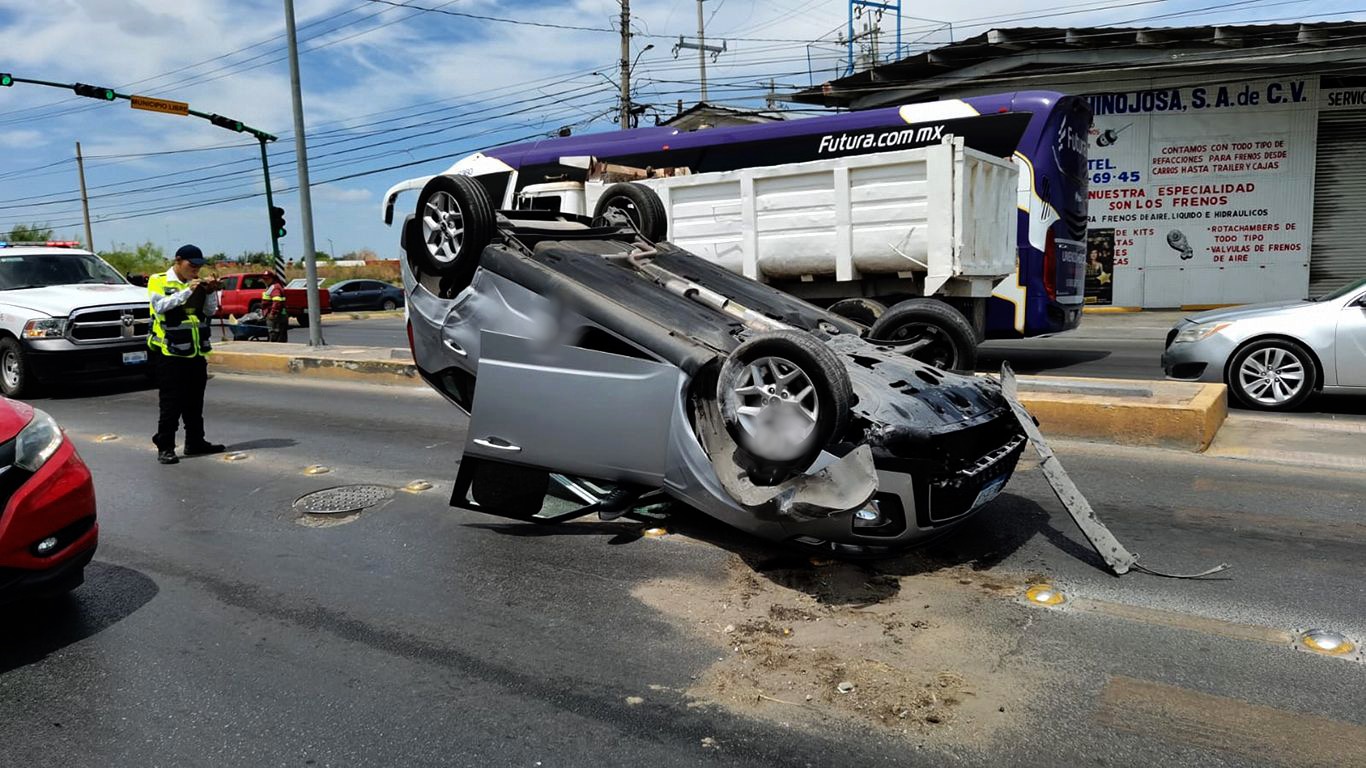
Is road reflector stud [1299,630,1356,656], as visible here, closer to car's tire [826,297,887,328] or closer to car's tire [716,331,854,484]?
car's tire [716,331,854,484]

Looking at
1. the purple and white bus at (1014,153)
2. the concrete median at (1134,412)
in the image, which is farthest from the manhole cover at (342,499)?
the purple and white bus at (1014,153)

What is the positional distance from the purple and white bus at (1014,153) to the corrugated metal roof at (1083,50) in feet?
35.6

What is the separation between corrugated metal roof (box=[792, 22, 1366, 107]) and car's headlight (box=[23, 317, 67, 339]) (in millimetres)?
17560

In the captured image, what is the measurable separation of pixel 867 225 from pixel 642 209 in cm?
357

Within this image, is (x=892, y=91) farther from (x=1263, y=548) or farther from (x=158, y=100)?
(x=1263, y=548)

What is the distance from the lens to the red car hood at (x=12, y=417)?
3.70m

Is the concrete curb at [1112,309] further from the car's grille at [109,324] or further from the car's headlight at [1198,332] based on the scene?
the car's grille at [109,324]

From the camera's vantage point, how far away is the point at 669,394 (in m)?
4.30

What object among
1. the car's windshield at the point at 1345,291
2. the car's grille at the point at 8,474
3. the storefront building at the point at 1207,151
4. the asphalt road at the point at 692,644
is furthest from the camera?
the storefront building at the point at 1207,151

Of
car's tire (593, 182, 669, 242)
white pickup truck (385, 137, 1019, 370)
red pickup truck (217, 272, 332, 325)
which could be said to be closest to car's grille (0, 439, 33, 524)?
car's tire (593, 182, 669, 242)

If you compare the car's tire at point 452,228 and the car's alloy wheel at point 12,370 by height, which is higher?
the car's tire at point 452,228

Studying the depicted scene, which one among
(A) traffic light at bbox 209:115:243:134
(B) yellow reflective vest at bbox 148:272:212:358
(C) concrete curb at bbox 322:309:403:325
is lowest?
(C) concrete curb at bbox 322:309:403:325

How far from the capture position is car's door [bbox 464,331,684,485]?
4.39m

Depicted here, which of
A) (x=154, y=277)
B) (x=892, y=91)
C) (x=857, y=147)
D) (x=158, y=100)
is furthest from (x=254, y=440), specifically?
(x=892, y=91)
